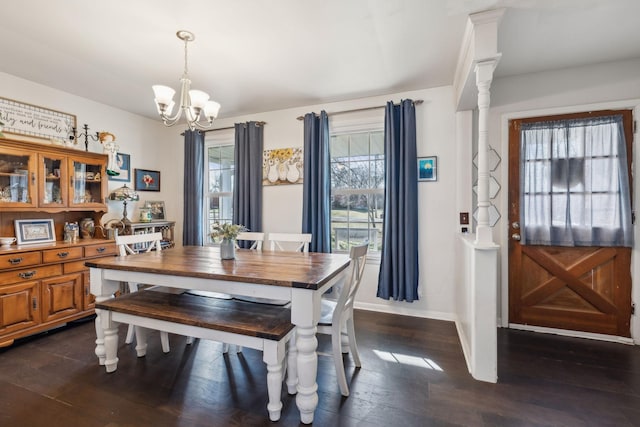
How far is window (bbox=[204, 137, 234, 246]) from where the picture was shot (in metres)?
4.16

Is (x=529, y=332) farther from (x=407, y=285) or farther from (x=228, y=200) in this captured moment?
(x=228, y=200)

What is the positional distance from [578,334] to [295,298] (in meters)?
2.86

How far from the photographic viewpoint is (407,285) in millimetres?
3043

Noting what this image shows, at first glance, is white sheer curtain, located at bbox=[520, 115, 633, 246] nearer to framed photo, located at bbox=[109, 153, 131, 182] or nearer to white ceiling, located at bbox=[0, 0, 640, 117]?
white ceiling, located at bbox=[0, 0, 640, 117]

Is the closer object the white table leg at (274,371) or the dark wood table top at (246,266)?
the white table leg at (274,371)

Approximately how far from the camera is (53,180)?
2906mm

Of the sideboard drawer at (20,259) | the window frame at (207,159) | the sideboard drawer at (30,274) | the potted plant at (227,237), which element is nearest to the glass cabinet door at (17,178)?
the sideboard drawer at (20,259)

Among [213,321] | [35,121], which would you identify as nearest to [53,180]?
[35,121]

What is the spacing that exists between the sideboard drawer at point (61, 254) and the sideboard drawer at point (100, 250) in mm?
74

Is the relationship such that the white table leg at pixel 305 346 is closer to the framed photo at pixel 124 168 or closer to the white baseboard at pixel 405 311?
the white baseboard at pixel 405 311

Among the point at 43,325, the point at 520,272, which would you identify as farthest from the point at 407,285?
the point at 43,325

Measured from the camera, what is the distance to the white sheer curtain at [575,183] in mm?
2525

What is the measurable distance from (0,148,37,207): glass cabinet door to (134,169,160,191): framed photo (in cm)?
132

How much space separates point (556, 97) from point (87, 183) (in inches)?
198
